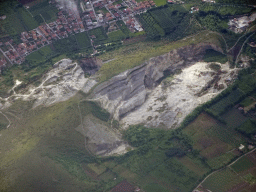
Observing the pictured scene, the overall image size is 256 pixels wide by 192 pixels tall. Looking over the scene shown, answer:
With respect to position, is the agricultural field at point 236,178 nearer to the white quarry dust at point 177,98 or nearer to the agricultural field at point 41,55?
the white quarry dust at point 177,98

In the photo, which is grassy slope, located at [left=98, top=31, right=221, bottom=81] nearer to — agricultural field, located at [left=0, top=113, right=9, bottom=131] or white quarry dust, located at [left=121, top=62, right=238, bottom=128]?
white quarry dust, located at [left=121, top=62, right=238, bottom=128]

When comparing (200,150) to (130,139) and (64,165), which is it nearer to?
(130,139)

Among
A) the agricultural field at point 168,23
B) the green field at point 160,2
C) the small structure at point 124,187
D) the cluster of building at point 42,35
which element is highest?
the cluster of building at point 42,35

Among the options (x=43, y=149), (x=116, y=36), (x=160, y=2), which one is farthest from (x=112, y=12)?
(x=43, y=149)

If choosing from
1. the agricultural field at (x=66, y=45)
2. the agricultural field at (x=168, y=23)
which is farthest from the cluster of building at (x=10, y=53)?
the agricultural field at (x=168, y=23)

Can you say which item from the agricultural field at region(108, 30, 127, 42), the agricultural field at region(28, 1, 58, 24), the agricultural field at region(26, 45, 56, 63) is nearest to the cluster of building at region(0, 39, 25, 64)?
the agricultural field at region(26, 45, 56, 63)

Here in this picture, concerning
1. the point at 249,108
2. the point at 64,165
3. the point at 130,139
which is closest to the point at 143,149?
the point at 130,139
